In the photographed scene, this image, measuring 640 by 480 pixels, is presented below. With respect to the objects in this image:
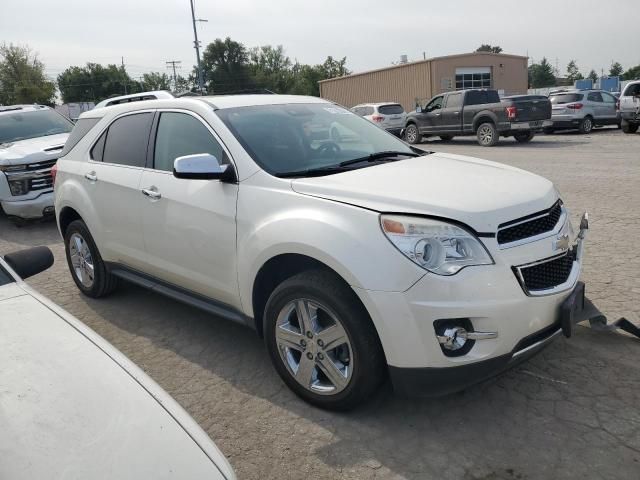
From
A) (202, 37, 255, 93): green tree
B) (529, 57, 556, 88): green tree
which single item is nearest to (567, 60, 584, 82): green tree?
(529, 57, 556, 88): green tree

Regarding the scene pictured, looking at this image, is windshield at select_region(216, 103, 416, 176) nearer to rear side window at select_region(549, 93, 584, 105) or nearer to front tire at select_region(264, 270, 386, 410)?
front tire at select_region(264, 270, 386, 410)

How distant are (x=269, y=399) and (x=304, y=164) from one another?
1.46 m

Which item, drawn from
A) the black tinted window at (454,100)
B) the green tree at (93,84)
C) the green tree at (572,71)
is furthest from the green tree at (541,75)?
the black tinted window at (454,100)

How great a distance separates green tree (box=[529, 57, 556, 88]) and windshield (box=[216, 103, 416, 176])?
9733cm

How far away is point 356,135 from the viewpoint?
4.15 m

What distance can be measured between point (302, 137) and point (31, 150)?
6.68 metres

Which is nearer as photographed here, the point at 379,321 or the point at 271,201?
the point at 379,321

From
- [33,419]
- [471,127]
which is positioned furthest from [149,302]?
[471,127]

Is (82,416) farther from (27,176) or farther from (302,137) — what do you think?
(27,176)

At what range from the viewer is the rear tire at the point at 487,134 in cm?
1811

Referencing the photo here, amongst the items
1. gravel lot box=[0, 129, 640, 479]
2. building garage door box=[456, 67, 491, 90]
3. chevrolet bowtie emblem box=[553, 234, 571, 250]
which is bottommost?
gravel lot box=[0, 129, 640, 479]

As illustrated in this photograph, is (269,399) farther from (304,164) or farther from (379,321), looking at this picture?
(304,164)

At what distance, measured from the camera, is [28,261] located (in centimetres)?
281

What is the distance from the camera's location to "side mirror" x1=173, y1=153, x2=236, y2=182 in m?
3.37
